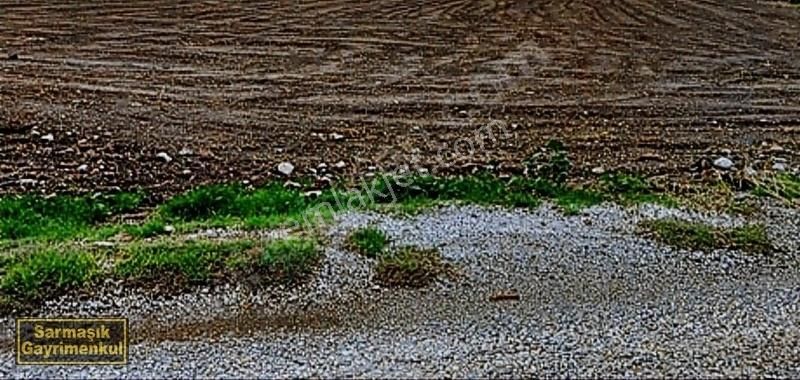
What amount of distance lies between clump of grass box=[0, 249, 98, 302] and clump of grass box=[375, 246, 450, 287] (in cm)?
127

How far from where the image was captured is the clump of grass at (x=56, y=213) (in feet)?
14.0

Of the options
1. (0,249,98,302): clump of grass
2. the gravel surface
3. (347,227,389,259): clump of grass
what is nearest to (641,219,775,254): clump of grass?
the gravel surface

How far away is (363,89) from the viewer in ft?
24.9

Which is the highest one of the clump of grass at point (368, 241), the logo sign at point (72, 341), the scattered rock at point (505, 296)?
the clump of grass at point (368, 241)

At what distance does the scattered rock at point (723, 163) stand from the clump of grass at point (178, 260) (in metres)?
3.15

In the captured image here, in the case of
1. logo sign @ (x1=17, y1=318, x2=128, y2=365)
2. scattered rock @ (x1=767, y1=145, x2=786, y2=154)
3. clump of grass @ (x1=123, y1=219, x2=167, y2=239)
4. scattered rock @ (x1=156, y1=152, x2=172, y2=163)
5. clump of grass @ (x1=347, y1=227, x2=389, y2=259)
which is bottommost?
logo sign @ (x1=17, y1=318, x2=128, y2=365)

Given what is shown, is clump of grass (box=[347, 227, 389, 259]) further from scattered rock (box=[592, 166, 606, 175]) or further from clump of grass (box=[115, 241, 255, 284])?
scattered rock (box=[592, 166, 606, 175])

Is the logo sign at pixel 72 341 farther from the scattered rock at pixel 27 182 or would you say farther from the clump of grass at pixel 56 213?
the scattered rock at pixel 27 182

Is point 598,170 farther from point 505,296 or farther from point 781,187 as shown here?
point 505,296

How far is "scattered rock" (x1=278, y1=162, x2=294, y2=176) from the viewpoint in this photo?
17.7ft

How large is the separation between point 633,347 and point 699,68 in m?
6.11

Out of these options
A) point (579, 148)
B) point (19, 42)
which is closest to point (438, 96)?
point (579, 148)

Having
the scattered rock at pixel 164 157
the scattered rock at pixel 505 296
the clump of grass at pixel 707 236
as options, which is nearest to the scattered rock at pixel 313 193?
the scattered rock at pixel 164 157

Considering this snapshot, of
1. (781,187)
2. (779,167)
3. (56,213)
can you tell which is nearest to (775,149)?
(779,167)
